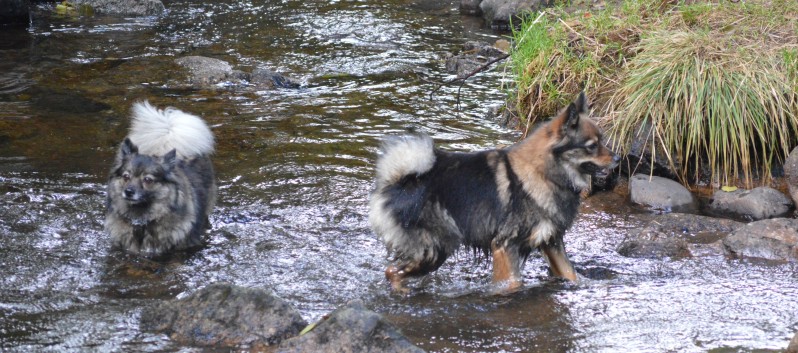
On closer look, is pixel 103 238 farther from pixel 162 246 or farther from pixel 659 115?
pixel 659 115

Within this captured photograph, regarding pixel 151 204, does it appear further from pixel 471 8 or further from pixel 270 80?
pixel 471 8

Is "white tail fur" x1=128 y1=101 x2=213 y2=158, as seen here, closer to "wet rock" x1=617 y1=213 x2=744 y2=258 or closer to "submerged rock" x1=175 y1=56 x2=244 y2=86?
"wet rock" x1=617 y1=213 x2=744 y2=258

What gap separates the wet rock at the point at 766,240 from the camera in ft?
20.1

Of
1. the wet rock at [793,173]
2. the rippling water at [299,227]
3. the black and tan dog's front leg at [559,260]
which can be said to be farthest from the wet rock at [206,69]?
the wet rock at [793,173]

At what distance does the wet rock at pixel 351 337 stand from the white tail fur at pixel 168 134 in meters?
2.93

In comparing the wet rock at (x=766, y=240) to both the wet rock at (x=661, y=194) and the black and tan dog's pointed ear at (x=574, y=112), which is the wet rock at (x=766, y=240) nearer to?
the wet rock at (x=661, y=194)

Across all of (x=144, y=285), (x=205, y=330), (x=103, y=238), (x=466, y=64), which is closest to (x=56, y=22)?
(x=466, y=64)

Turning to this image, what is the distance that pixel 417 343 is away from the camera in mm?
4824

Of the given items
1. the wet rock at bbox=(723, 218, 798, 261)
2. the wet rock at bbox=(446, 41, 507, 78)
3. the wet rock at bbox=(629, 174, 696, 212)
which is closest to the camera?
the wet rock at bbox=(723, 218, 798, 261)

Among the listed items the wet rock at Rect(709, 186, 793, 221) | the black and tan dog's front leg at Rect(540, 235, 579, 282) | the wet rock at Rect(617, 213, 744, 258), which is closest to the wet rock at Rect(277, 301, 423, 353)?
the black and tan dog's front leg at Rect(540, 235, 579, 282)

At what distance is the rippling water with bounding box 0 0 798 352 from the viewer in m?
5.00

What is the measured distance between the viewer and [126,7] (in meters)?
14.7

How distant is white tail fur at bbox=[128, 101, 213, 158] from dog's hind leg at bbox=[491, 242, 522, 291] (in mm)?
2711

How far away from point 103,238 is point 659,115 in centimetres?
478
